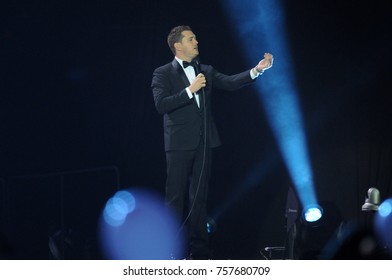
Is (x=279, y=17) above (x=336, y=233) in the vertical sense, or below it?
above

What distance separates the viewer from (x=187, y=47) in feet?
18.4

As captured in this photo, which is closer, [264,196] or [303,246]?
[303,246]

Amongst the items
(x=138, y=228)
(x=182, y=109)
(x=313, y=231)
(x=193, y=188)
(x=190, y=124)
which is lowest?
(x=313, y=231)

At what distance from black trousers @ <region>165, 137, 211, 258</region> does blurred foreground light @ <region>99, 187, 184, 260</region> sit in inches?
4.5

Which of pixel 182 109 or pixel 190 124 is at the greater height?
pixel 182 109

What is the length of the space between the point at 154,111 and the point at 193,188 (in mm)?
1261

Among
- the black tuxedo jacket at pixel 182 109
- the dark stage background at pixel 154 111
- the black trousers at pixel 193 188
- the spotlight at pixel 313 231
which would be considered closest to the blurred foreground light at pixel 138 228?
the black trousers at pixel 193 188

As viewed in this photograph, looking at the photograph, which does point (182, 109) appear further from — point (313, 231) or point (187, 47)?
point (313, 231)

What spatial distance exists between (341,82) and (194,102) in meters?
1.49

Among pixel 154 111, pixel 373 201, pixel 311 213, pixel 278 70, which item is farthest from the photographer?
pixel 154 111

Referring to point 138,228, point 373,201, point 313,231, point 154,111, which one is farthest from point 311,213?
point 154,111

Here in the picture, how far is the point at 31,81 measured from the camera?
6.55m
